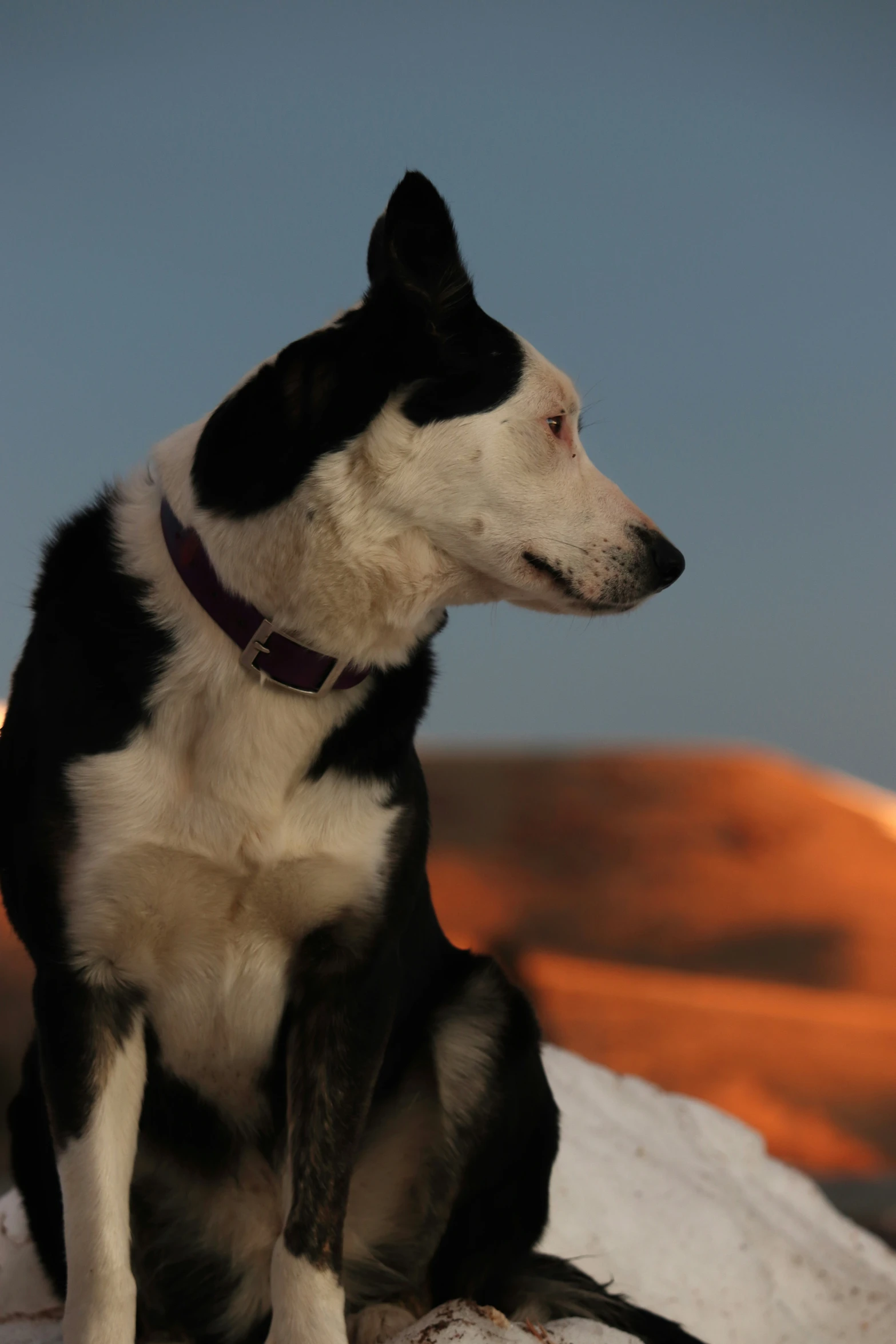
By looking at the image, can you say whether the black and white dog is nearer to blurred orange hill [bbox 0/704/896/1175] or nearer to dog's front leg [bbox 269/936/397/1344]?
dog's front leg [bbox 269/936/397/1344]

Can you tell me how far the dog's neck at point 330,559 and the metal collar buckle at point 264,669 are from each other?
11 mm

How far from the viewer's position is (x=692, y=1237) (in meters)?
2.79

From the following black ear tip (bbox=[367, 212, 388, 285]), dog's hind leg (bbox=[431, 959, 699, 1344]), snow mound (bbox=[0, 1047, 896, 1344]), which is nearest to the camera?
black ear tip (bbox=[367, 212, 388, 285])

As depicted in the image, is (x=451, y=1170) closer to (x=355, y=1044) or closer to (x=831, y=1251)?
(x=355, y=1044)

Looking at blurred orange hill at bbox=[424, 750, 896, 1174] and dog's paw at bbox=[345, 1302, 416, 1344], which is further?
blurred orange hill at bbox=[424, 750, 896, 1174]

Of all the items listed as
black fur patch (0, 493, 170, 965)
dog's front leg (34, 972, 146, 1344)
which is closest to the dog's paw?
dog's front leg (34, 972, 146, 1344)

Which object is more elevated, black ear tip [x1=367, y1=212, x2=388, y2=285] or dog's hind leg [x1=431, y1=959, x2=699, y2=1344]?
black ear tip [x1=367, y1=212, x2=388, y2=285]

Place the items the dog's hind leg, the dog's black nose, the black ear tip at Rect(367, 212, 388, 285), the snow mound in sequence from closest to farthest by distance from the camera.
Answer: the black ear tip at Rect(367, 212, 388, 285) < the dog's black nose < the dog's hind leg < the snow mound

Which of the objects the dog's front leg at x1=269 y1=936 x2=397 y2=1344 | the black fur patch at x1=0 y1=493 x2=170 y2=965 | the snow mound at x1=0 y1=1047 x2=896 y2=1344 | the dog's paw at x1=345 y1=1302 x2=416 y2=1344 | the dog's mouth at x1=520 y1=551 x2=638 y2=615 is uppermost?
the dog's mouth at x1=520 y1=551 x2=638 y2=615

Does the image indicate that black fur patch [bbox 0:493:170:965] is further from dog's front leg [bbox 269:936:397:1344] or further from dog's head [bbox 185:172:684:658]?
dog's front leg [bbox 269:936:397:1344]

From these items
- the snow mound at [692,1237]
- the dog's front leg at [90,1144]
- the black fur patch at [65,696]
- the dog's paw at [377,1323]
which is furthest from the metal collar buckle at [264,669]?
the snow mound at [692,1237]

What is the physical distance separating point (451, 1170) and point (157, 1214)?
1.54 ft

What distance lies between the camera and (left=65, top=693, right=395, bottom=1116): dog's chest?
169 centimetres

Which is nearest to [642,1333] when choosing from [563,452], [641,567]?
[641,567]
